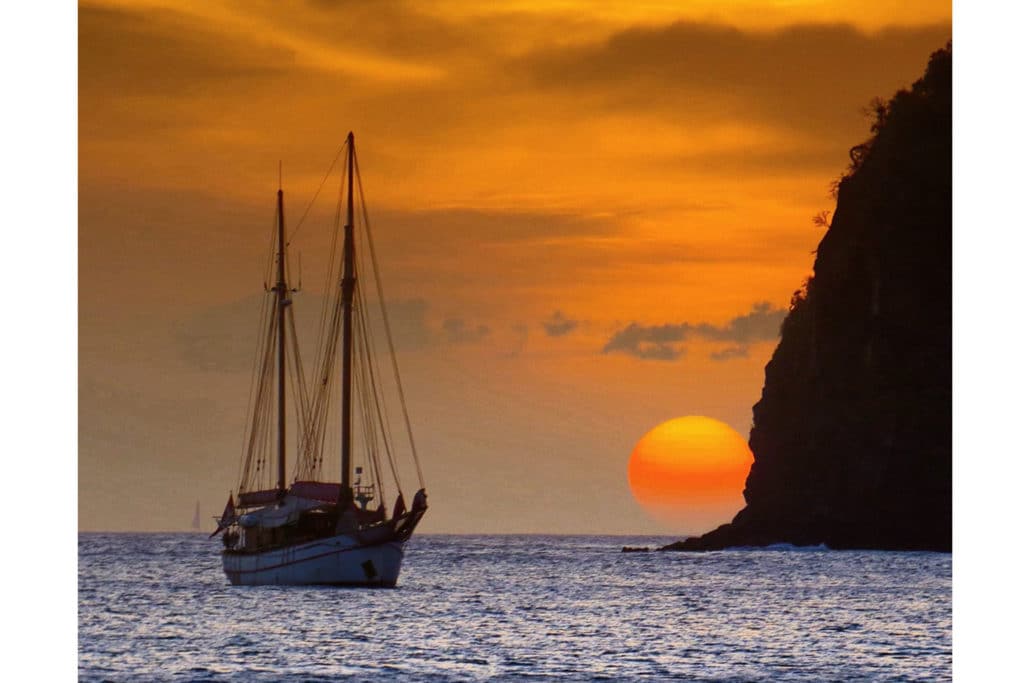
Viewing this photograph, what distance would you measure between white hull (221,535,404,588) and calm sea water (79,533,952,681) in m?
0.43

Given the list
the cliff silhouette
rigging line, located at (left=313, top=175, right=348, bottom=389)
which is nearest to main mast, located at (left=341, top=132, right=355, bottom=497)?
rigging line, located at (left=313, top=175, right=348, bottom=389)

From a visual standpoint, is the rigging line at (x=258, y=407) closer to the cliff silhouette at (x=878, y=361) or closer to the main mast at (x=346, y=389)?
the main mast at (x=346, y=389)

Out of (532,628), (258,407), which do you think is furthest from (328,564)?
(532,628)

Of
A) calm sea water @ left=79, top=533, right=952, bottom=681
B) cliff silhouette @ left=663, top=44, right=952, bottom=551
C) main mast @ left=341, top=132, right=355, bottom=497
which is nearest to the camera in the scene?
calm sea water @ left=79, top=533, right=952, bottom=681

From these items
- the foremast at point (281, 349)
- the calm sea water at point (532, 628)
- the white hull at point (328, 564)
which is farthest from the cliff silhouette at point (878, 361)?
the white hull at point (328, 564)

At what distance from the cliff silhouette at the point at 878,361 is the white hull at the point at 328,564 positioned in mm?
28141

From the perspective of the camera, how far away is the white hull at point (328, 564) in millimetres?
45812

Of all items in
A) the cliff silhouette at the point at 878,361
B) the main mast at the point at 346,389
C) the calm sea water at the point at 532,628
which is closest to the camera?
the calm sea water at the point at 532,628

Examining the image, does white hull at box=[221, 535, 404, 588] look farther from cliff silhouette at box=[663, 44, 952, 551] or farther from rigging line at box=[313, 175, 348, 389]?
cliff silhouette at box=[663, 44, 952, 551]

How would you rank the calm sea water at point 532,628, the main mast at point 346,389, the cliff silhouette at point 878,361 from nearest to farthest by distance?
the calm sea water at point 532,628, the main mast at point 346,389, the cliff silhouette at point 878,361

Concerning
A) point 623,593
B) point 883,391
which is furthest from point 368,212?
point 883,391

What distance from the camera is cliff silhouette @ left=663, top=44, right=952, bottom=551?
234 feet

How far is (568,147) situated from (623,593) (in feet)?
88.6

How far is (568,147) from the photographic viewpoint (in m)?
28.5
